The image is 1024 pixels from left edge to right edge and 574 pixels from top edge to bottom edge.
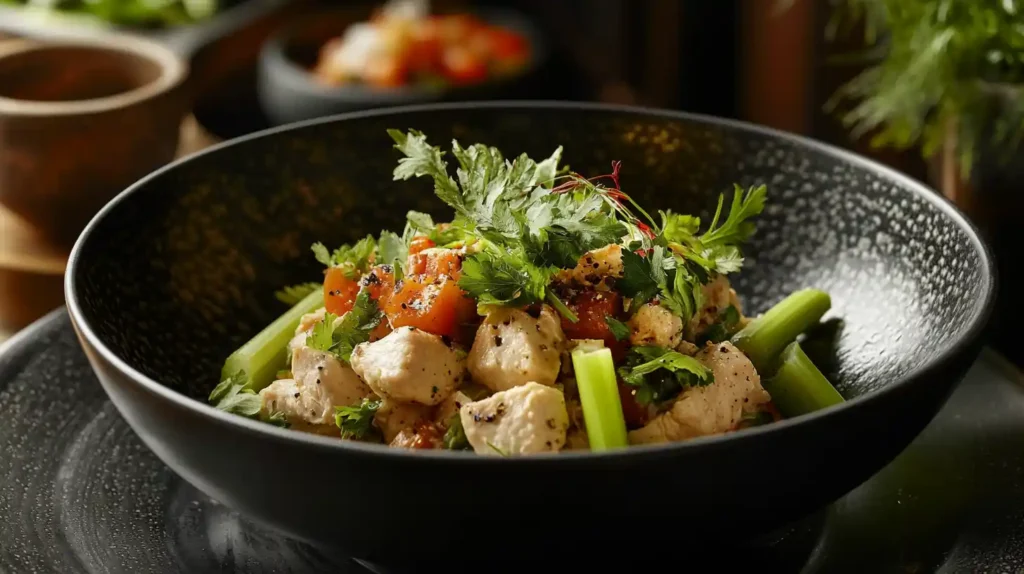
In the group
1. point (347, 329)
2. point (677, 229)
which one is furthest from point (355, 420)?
point (677, 229)

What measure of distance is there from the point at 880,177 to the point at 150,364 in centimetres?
110

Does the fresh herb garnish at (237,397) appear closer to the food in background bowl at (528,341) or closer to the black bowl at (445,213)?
the food in background bowl at (528,341)

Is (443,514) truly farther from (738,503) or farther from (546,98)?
(546,98)

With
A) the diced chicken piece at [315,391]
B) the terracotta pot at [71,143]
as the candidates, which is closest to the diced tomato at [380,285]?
the diced chicken piece at [315,391]

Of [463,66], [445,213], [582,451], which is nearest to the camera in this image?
[582,451]

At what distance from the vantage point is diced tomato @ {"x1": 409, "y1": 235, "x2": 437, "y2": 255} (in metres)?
1.56

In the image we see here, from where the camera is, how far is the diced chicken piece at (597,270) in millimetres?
1478

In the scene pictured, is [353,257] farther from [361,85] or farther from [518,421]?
[361,85]

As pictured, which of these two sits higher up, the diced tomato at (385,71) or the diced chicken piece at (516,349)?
the diced chicken piece at (516,349)

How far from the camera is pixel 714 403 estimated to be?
1.37 meters

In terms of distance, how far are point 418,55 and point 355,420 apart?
210cm

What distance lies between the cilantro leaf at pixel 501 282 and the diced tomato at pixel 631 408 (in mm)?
148

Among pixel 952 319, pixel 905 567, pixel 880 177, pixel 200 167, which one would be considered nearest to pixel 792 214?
pixel 880 177

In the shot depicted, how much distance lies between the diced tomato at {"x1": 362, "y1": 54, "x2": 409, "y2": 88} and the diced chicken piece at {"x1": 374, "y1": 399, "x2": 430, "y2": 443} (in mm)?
1945
